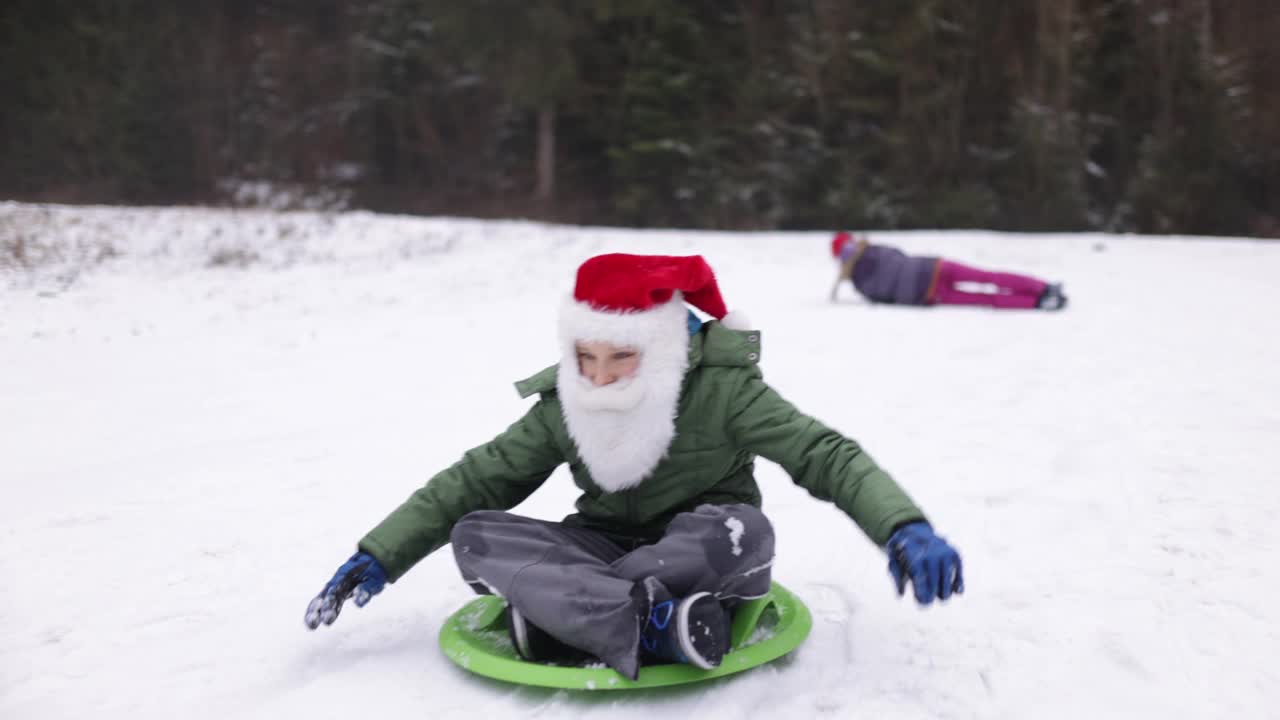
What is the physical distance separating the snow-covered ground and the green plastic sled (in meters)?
0.06

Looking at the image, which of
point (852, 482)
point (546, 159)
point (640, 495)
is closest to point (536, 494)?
point (640, 495)

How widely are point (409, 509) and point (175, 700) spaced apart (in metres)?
0.61

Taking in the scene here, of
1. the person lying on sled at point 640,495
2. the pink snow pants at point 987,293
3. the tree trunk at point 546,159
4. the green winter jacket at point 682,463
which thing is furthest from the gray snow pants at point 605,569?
the tree trunk at point 546,159

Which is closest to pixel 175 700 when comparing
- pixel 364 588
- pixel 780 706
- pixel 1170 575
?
pixel 364 588

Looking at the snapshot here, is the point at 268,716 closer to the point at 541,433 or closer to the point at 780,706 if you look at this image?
the point at 541,433

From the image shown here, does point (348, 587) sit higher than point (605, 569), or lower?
lower

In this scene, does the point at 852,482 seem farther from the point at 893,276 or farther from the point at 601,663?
the point at 893,276

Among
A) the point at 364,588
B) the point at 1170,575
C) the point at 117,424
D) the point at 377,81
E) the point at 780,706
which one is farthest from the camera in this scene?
the point at 377,81

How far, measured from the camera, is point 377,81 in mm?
24922

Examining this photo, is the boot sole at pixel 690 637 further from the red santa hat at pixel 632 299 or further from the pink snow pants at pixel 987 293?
the pink snow pants at pixel 987 293

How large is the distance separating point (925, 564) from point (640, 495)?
2.27 feet

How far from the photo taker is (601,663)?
2.16 metres

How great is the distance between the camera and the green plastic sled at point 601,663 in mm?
2027

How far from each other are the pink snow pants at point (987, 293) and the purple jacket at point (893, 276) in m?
0.10
